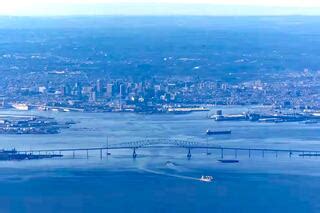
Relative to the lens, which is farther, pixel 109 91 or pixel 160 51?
pixel 160 51

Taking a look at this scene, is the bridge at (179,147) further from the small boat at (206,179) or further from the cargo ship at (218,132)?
the small boat at (206,179)

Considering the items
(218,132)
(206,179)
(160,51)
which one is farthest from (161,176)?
(160,51)

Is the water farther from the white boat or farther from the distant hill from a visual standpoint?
the distant hill

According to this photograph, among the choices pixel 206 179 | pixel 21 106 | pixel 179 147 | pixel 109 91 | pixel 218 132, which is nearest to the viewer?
pixel 206 179

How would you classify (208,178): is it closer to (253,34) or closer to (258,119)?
(258,119)

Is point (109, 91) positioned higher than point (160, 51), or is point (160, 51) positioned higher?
point (160, 51)

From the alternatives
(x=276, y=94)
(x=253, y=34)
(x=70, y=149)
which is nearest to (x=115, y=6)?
(x=253, y=34)

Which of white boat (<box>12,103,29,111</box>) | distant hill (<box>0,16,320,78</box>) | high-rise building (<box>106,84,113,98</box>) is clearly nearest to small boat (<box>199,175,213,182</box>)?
white boat (<box>12,103,29,111</box>)

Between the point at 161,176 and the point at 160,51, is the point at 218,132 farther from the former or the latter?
the point at 160,51

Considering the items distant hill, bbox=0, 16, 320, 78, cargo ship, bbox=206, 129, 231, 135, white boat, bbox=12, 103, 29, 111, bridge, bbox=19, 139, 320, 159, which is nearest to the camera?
bridge, bbox=19, 139, 320, 159
